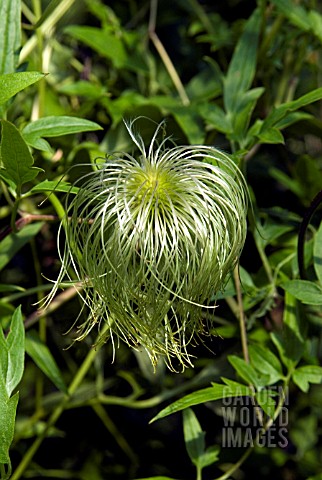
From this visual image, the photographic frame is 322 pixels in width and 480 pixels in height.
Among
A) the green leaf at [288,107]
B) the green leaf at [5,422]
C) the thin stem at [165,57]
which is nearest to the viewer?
the green leaf at [5,422]

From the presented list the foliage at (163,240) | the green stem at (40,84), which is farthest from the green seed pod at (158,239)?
the green stem at (40,84)

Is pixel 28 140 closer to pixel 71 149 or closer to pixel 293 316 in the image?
pixel 71 149

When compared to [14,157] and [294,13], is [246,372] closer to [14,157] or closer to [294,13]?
[14,157]

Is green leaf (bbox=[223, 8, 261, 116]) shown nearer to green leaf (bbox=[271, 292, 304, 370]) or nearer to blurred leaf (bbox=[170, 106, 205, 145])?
blurred leaf (bbox=[170, 106, 205, 145])

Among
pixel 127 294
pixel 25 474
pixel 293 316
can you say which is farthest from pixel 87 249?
pixel 25 474

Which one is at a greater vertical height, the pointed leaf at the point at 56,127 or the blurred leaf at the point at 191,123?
the pointed leaf at the point at 56,127

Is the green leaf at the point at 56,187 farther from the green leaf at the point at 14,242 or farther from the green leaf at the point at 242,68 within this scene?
the green leaf at the point at 242,68
